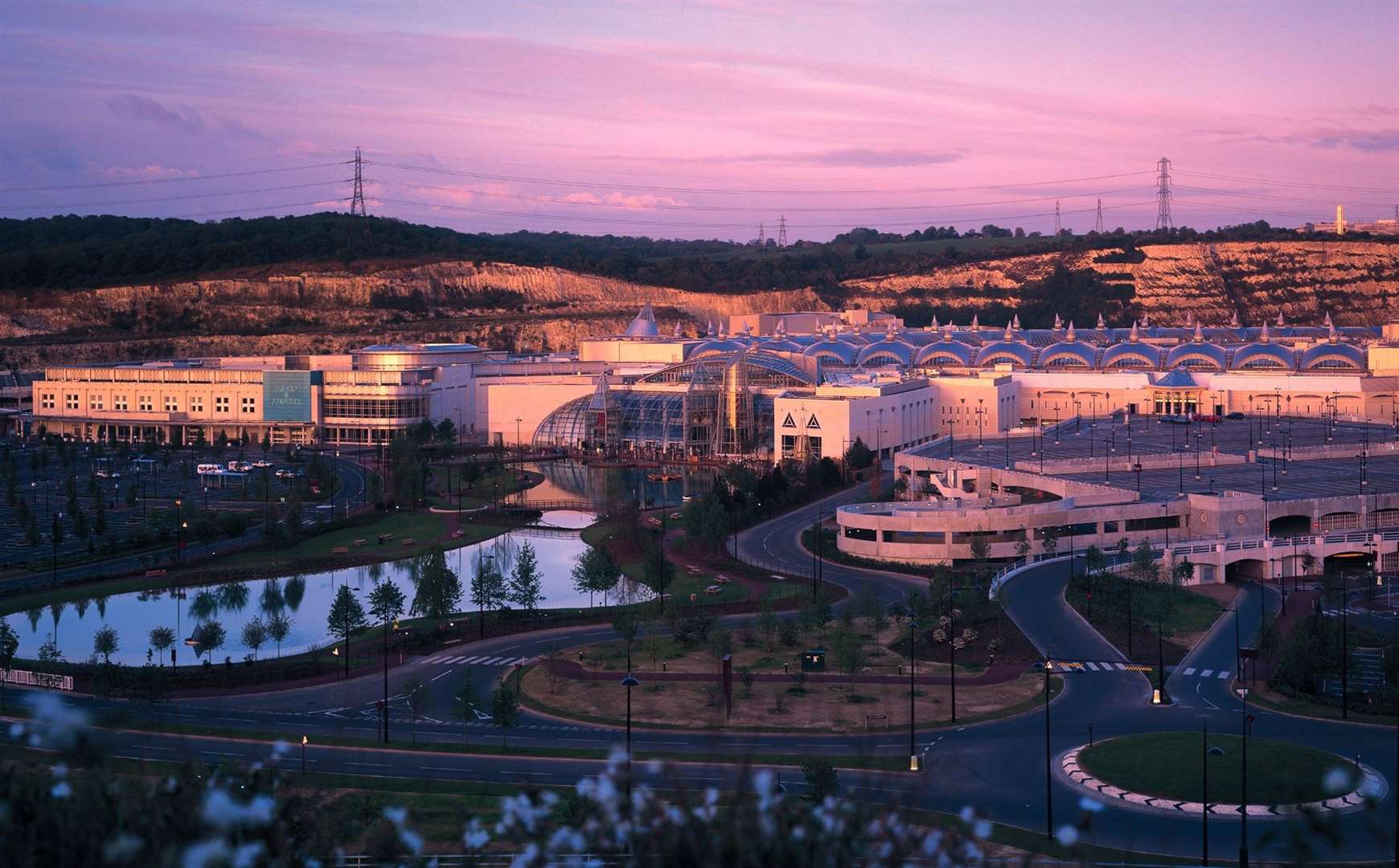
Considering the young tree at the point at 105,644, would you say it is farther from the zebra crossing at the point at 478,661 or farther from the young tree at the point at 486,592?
the young tree at the point at 486,592

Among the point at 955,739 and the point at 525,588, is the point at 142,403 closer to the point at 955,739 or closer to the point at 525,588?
the point at 525,588

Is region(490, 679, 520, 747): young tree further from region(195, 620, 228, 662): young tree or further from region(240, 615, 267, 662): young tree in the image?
region(195, 620, 228, 662): young tree

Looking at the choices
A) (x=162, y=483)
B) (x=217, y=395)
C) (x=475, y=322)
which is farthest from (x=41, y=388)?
(x=475, y=322)

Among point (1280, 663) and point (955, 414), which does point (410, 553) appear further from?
point (955, 414)

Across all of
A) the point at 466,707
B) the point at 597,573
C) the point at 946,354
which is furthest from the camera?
the point at 946,354

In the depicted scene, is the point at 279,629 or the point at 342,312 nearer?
the point at 279,629

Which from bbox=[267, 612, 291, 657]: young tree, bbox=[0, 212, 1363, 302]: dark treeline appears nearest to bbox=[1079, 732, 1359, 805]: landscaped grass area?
bbox=[267, 612, 291, 657]: young tree

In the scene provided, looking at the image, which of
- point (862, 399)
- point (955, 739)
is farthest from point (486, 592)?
point (862, 399)
